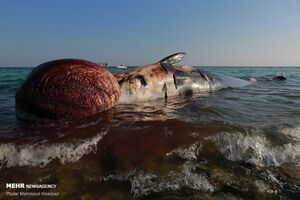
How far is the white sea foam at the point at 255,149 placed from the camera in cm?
148

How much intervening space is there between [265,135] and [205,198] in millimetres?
1146

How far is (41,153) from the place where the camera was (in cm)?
145

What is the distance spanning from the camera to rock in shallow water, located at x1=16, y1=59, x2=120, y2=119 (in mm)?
1999

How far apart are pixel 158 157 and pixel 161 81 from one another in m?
2.26

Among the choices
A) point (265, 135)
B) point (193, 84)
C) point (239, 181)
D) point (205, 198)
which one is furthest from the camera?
point (193, 84)

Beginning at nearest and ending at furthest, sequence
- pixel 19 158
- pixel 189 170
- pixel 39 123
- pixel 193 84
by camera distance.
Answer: pixel 189 170 → pixel 19 158 → pixel 39 123 → pixel 193 84

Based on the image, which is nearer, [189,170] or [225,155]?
[189,170]

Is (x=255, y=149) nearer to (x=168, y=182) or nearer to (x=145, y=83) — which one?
(x=168, y=182)

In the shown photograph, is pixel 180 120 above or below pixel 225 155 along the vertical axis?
above

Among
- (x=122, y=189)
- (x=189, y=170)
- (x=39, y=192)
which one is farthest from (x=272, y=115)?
(x=39, y=192)

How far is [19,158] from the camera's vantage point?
1409 millimetres

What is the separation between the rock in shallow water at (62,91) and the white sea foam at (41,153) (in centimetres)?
63

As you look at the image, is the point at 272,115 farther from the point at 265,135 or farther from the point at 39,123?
the point at 39,123

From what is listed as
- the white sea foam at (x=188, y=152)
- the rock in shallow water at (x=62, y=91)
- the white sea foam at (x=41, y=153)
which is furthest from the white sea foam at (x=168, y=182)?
the rock in shallow water at (x=62, y=91)
